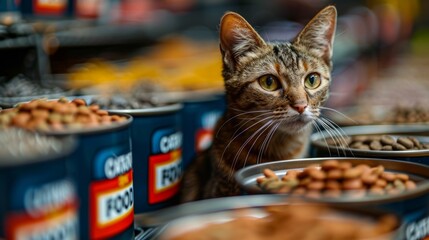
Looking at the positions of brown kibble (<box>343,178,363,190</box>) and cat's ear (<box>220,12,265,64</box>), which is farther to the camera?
cat's ear (<box>220,12,265,64</box>)

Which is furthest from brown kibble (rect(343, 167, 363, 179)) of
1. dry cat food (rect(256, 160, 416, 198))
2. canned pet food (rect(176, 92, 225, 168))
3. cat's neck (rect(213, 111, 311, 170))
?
canned pet food (rect(176, 92, 225, 168))

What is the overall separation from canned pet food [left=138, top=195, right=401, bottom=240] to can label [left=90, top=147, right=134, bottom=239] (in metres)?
0.14

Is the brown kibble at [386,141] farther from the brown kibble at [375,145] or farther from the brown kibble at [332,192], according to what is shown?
the brown kibble at [332,192]

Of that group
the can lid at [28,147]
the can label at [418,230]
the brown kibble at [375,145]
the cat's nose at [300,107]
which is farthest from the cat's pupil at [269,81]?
the can lid at [28,147]

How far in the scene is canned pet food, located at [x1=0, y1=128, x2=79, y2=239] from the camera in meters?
0.61

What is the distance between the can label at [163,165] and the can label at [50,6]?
0.60m

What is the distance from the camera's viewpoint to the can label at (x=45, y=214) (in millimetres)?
618

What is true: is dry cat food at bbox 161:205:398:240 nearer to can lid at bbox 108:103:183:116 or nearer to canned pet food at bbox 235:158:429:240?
canned pet food at bbox 235:158:429:240

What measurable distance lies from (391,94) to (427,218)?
243 cm

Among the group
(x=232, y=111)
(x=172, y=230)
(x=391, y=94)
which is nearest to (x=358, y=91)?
(x=391, y=94)

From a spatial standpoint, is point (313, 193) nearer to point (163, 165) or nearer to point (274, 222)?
point (274, 222)

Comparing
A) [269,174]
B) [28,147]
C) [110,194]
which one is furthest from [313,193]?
[28,147]

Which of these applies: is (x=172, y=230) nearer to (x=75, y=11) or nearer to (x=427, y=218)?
(x=427, y=218)

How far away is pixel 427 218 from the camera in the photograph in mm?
848
